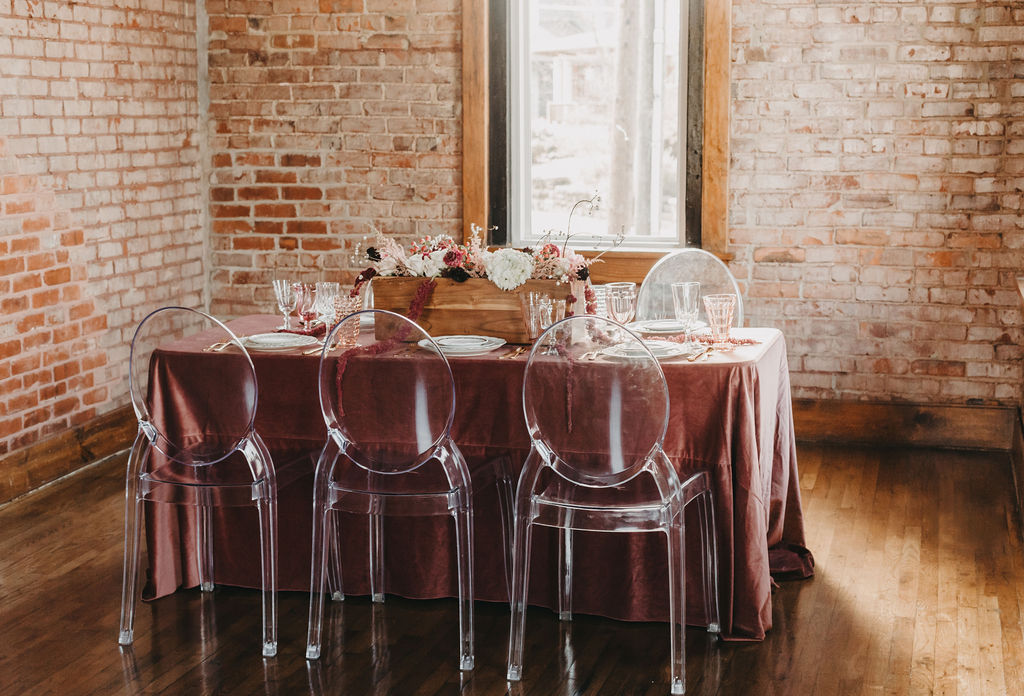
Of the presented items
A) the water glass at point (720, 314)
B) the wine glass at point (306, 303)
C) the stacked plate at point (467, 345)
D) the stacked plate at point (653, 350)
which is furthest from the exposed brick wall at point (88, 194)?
the water glass at point (720, 314)

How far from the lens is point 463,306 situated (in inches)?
131

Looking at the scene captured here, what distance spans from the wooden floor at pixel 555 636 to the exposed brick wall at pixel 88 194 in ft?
2.54

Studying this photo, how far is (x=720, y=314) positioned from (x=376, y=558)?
4.04 ft

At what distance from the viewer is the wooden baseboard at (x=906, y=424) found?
476cm

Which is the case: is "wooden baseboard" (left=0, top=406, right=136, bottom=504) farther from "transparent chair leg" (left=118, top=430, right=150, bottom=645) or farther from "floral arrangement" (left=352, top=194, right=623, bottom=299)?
"floral arrangement" (left=352, top=194, right=623, bottom=299)

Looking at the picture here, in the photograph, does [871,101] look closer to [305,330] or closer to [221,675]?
[305,330]

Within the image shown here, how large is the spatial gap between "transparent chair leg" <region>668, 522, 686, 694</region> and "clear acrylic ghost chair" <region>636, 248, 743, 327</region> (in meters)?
1.27

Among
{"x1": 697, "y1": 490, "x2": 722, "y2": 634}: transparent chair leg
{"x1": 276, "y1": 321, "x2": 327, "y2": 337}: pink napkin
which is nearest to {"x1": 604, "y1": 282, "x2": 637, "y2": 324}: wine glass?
{"x1": 697, "y1": 490, "x2": 722, "y2": 634}: transparent chair leg

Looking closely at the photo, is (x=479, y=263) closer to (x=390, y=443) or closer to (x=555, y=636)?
(x=390, y=443)

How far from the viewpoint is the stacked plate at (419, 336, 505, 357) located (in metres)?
3.16

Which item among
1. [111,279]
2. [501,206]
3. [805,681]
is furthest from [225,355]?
[501,206]

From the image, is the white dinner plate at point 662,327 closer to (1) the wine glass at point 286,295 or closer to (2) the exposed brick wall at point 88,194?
(1) the wine glass at point 286,295

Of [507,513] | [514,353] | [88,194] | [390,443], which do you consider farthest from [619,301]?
[88,194]

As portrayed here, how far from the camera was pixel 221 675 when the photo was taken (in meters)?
2.83
